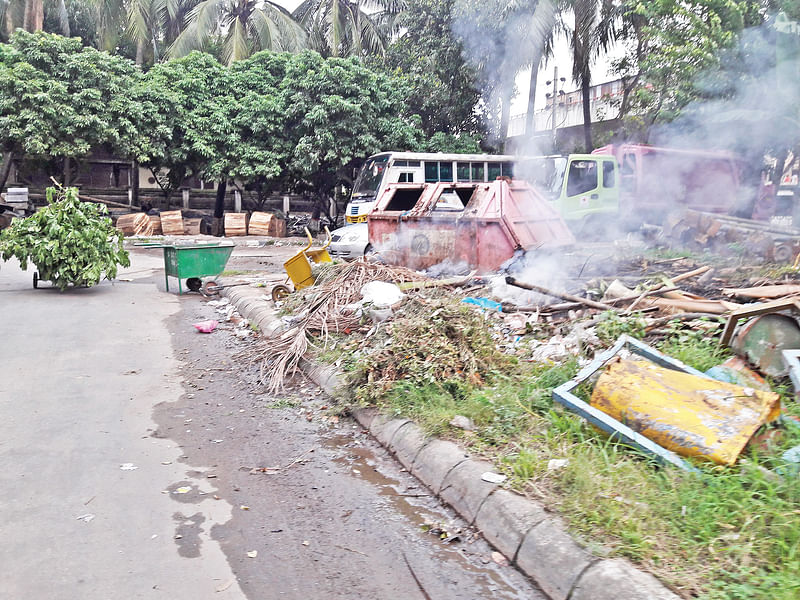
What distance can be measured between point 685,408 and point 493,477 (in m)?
1.03

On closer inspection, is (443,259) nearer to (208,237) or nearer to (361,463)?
(361,463)

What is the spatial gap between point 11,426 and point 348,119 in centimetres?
1827

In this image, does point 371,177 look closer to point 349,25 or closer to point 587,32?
point 587,32

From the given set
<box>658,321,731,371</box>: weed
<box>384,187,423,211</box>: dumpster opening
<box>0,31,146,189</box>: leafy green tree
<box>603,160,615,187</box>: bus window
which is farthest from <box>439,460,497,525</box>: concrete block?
<box>0,31,146,189</box>: leafy green tree

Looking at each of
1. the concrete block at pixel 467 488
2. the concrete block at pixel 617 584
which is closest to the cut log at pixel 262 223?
the concrete block at pixel 467 488

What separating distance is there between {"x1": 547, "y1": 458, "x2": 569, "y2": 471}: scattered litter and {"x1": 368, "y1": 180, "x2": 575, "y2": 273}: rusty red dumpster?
5.17 m

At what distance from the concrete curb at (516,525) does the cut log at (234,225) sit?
19.8m

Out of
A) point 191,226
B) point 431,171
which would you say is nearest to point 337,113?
point 431,171

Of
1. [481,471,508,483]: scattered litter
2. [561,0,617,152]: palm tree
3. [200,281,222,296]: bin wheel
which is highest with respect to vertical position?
[561,0,617,152]: palm tree

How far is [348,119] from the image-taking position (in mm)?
21750

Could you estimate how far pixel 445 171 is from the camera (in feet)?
62.5

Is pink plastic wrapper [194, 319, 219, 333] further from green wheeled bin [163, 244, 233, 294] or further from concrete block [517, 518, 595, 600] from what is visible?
concrete block [517, 518, 595, 600]

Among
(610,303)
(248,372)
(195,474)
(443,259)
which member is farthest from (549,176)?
(195,474)

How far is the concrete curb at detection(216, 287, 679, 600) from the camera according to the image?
262 centimetres
